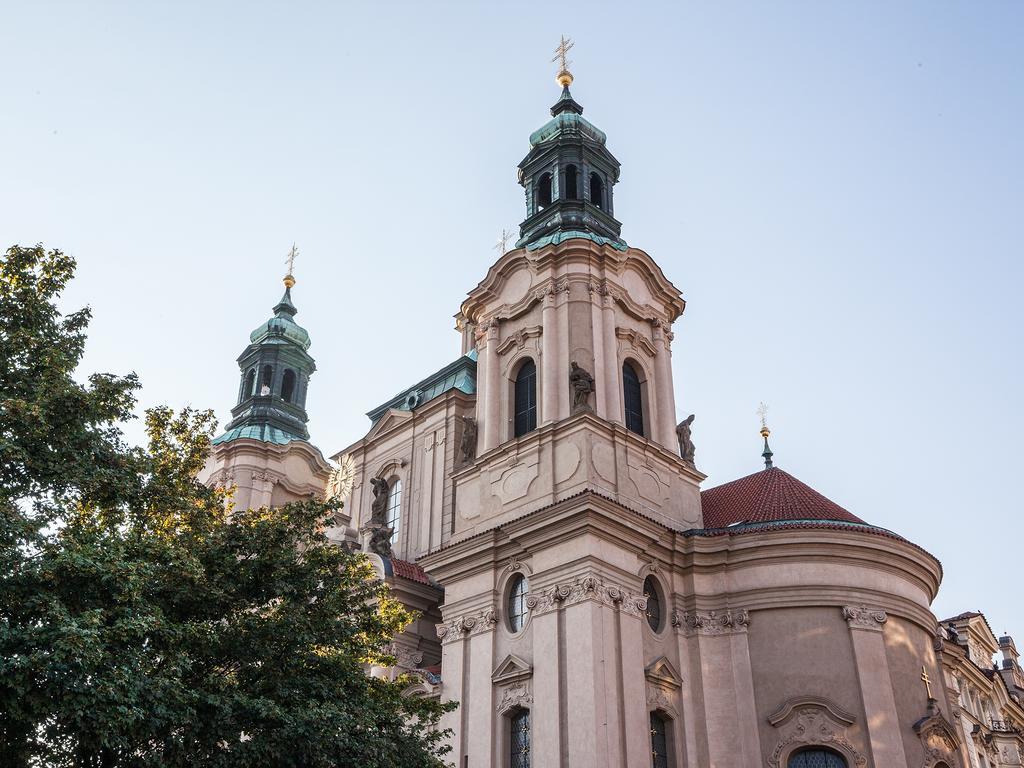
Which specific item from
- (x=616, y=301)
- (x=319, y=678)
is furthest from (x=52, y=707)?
(x=616, y=301)

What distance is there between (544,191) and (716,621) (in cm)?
1275

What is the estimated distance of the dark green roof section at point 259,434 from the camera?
3481 cm

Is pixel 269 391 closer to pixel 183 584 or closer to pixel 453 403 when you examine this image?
pixel 453 403

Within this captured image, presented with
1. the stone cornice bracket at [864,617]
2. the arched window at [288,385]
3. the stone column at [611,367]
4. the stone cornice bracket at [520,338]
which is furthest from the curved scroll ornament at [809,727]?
the arched window at [288,385]

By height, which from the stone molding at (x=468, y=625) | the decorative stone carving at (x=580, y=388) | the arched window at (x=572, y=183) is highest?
the arched window at (x=572, y=183)

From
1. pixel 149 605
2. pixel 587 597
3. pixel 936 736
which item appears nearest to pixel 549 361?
pixel 587 597

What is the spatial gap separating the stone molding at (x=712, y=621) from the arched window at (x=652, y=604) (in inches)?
11.6

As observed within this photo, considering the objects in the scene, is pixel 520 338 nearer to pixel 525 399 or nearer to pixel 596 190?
pixel 525 399

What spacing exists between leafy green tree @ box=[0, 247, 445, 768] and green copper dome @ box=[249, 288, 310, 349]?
23.6 m

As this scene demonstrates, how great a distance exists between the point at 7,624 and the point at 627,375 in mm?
15747

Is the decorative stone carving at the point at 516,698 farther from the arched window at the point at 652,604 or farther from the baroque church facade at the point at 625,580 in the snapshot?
the arched window at the point at 652,604

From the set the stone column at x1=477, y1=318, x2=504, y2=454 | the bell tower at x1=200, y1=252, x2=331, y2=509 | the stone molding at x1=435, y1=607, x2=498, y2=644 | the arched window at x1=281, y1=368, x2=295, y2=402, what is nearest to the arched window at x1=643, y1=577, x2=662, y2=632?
the stone molding at x1=435, y1=607, x2=498, y2=644

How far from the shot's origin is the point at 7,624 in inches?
412

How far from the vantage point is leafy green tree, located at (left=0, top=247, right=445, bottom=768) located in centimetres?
1061
